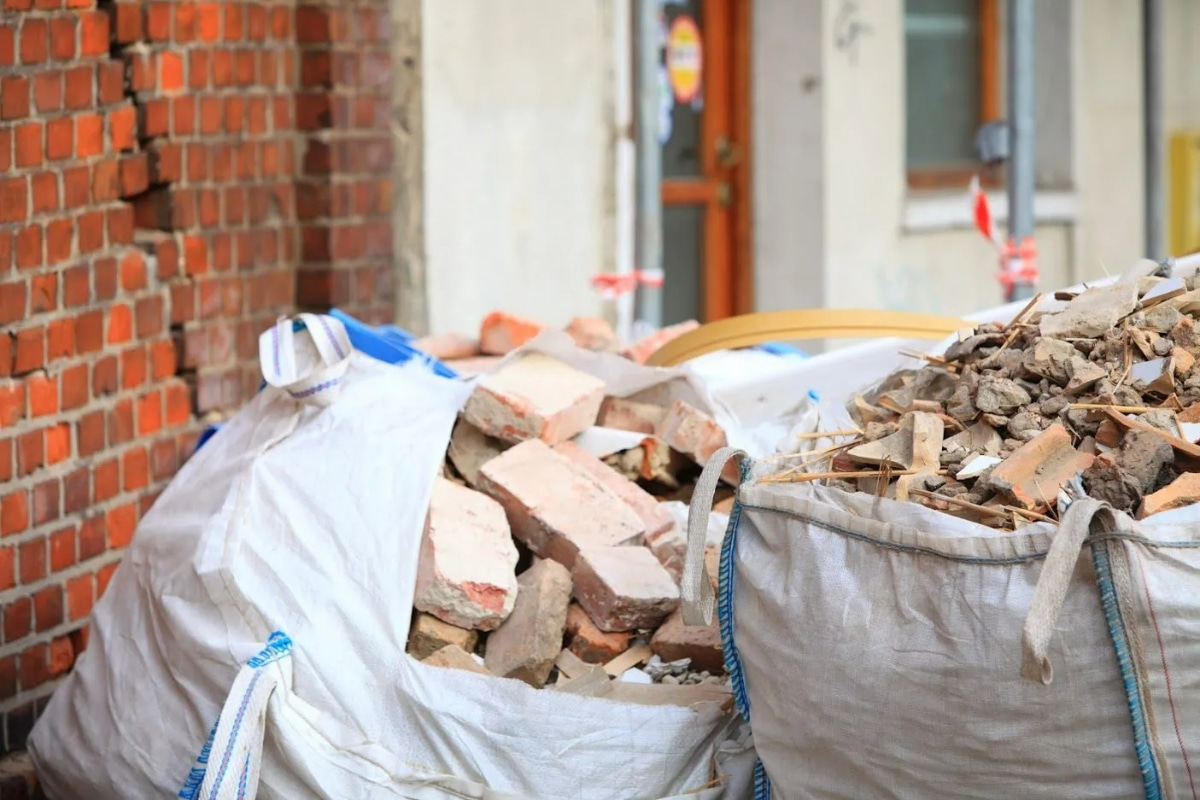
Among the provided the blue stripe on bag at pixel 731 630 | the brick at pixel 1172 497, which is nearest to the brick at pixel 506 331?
the blue stripe on bag at pixel 731 630

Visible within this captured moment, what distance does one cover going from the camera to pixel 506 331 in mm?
3383

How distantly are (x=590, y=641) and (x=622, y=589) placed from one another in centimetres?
11

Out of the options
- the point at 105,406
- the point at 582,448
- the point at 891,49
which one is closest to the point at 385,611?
the point at 582,448

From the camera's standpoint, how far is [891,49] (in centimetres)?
688

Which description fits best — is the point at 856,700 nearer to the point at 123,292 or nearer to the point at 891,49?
the point at 123,292

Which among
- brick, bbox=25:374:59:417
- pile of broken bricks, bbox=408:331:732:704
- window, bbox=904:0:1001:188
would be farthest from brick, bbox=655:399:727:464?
window, bbox=904:0:1001:188

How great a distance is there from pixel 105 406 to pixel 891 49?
4482 millimetres

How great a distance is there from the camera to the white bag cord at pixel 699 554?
7.06 ft

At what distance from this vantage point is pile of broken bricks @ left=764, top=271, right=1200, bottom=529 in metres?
2.04

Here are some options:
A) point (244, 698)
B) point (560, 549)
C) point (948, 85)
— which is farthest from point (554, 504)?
point (948, 85)

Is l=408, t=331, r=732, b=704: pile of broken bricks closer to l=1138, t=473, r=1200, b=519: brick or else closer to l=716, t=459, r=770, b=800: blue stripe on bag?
l=716, t=459, r=770, b=800: blue stripe on bag

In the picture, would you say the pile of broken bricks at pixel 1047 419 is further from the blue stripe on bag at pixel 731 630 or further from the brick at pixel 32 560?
the brick at pixel 32 560

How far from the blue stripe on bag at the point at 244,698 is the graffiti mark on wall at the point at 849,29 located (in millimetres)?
4921

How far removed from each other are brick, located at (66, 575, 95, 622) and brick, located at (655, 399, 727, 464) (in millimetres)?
1398
